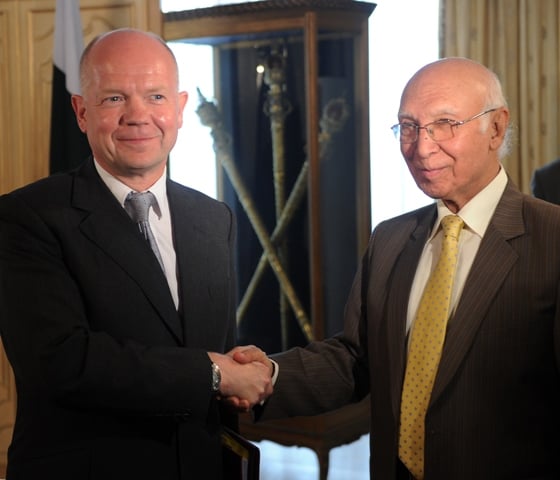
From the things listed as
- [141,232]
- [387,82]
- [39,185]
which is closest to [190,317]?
[141,232]

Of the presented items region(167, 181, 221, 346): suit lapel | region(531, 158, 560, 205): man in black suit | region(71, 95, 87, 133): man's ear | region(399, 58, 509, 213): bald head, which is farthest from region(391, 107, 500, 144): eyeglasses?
region(531, 158, 560, 205): man in black suit

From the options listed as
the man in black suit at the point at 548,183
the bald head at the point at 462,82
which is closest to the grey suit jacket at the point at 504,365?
the bald head at the point at 462,82

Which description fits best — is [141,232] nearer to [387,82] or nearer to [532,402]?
[532,402]

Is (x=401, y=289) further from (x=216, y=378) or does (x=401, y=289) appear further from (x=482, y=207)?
(x=216, y=378)

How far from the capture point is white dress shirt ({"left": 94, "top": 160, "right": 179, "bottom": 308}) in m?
2.10

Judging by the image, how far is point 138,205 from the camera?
211 centimetres

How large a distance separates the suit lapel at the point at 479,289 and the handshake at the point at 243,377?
493 millimetres

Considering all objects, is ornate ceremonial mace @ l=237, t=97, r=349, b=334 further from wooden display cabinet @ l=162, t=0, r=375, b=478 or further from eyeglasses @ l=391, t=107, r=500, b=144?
eyeglasses @ l=391, t=107, r=500, b=144

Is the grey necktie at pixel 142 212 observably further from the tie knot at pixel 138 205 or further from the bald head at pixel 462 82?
the bald head at pixel 462 82

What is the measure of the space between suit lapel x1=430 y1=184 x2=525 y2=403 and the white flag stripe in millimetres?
2375

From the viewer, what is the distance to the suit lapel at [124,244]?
201 centimetres

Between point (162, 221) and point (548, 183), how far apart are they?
226cm

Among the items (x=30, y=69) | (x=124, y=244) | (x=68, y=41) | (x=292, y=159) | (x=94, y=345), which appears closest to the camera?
(x=94, y=345)

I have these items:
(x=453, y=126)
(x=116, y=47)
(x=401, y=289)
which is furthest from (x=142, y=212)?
(x=453, y=126)
